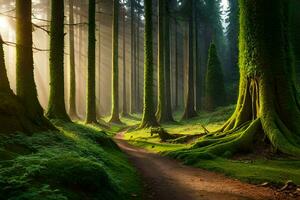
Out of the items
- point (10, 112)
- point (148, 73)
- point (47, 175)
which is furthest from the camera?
point (148, 73)

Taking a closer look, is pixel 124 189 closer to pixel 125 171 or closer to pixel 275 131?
pixel 125 171

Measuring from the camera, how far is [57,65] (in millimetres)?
19016

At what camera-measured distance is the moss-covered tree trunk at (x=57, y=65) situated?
18594 mm

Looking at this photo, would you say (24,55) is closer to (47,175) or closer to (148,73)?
(47,175)

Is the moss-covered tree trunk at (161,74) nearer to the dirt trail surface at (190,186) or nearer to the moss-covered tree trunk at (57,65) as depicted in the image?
the moss-covered tree trunk at (57,65)

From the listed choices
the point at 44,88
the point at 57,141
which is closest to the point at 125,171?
the point at 57,141

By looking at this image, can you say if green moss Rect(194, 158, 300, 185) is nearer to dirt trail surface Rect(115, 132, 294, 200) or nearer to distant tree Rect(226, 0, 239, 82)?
dirt trail surface Rect(115, 132, 294, 200)

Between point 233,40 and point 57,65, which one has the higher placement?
point 233,40

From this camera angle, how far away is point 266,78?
15.2 metres

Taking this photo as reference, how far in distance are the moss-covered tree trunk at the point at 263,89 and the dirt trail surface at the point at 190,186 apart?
232 cm

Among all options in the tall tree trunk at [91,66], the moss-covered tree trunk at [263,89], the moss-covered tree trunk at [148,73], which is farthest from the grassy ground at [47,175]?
the tall tree trunk at [91,66]

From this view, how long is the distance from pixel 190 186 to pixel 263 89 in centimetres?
629

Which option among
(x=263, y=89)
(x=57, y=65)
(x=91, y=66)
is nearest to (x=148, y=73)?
(x=91, y=66)

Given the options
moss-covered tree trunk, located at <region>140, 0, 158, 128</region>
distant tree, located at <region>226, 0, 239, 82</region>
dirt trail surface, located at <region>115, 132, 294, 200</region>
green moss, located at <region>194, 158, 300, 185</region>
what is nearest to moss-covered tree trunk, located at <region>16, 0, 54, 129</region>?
dirt trail surface, located at <region>115, 132, 294, 200</region>
